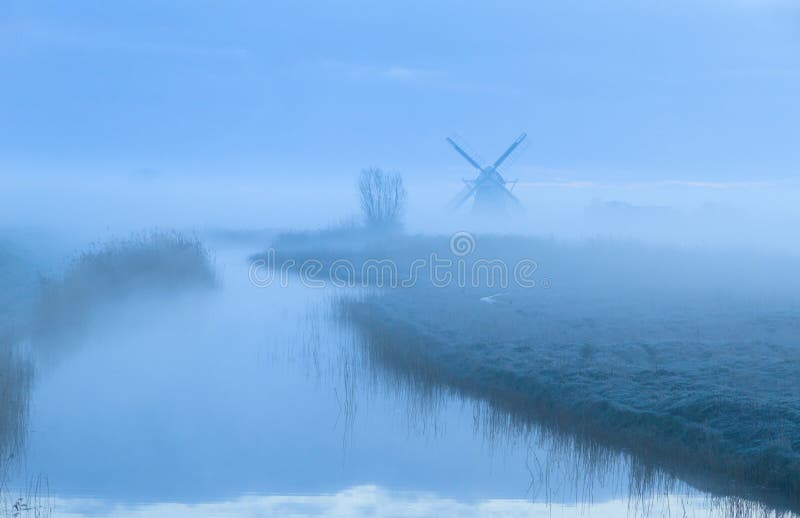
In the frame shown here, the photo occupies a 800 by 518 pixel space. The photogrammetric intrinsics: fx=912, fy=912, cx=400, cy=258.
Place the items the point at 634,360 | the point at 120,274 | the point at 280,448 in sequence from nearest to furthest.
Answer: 1. the point at 280,448
2. the point at 634,360
3. the point at 120,274

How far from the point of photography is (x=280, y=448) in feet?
39.0

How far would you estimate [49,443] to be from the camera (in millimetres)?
11680

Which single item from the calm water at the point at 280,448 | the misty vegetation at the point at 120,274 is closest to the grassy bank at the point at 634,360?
the calm water at the point at 280,448

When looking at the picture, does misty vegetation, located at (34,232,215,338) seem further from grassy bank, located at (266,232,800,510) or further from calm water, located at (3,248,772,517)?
grassy bank, located at (266,232,800,510)

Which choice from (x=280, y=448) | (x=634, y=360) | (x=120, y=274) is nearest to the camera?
(x=280, y=448)

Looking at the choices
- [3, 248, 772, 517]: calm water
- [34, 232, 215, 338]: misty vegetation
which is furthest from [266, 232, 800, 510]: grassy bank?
[34, 232, 215, 338]: misty vegetation

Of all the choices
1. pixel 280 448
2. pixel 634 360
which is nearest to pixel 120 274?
pixel 280 448

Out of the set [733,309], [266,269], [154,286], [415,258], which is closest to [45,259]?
[266,269]

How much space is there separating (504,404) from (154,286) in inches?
645

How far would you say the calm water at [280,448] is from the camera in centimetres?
977

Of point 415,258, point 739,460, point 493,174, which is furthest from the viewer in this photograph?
point 493,174

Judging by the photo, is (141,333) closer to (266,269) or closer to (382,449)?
(382,449)

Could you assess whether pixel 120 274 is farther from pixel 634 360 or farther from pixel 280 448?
pixel 634 360

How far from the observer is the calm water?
9.77 metres
